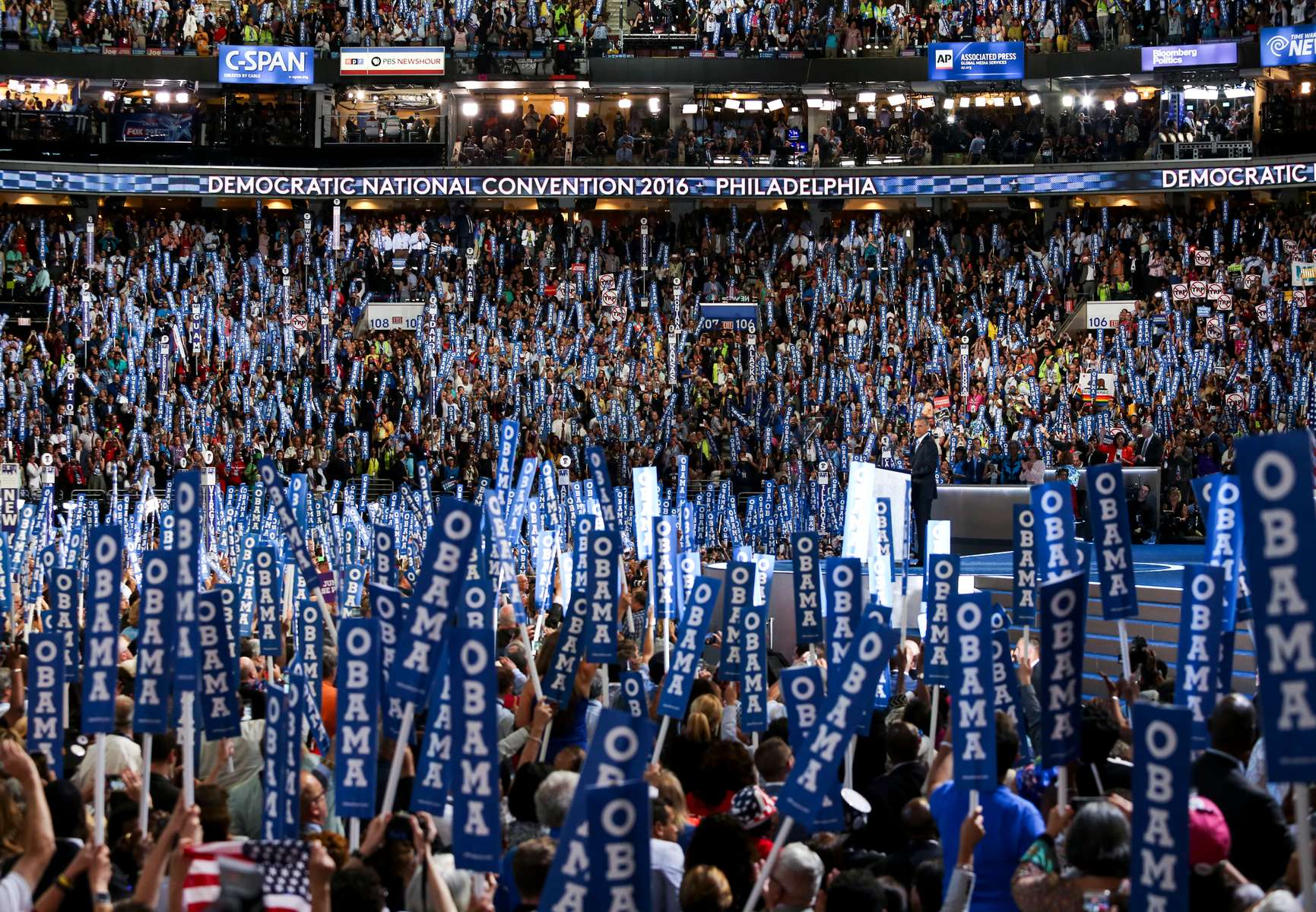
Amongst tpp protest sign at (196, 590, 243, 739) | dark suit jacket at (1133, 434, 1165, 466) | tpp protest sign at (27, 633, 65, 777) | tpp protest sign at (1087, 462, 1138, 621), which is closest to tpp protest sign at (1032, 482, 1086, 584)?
tpp protest sign at (1087, 462, 1138, 621)

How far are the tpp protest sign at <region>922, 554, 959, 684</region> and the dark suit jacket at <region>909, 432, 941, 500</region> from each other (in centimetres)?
918

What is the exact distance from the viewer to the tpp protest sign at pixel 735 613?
10312mm

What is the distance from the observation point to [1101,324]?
35.6m

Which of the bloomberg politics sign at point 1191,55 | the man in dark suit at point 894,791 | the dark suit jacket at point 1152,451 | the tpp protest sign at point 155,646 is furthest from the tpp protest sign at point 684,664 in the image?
the bloomberg politics sign at point 1191,55

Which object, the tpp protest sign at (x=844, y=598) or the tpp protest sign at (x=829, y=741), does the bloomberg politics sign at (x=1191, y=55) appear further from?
the tpp protest sign at (x=829, y=741)

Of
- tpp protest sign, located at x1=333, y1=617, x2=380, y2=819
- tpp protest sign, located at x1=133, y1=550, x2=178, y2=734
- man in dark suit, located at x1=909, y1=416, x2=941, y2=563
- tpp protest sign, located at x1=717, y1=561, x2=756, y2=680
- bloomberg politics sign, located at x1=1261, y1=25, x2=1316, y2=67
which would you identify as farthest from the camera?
bloomberg politics sign, located at x1=1261, y1=25, x2=1316, y2=67

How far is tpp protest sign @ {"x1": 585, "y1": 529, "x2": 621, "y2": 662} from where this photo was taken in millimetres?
9906

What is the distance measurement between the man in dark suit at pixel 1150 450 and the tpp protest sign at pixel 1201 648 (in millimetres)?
19680

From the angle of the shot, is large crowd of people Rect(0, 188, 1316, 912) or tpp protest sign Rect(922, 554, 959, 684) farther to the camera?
large crowd of people Rect(0, 188, 1316, 912)

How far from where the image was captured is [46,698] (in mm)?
8820

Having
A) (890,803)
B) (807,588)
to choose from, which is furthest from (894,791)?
(807,588)

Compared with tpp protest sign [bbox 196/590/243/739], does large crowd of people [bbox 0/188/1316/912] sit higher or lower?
lower

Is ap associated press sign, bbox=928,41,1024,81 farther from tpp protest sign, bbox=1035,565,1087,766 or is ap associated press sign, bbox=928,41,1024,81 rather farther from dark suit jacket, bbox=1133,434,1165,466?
tpp protest sign, bbox=1035,565,1087,766

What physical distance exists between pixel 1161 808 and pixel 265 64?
39.2 meters
